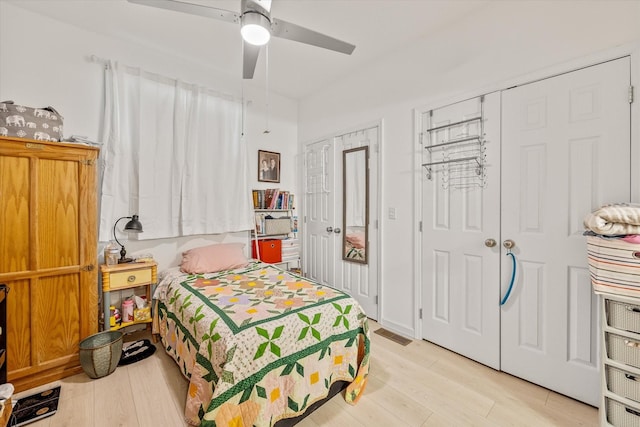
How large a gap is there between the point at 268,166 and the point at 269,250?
44.8 inches

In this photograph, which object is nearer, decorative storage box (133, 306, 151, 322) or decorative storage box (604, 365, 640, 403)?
decorative storage box (604, 365, 640, 403)

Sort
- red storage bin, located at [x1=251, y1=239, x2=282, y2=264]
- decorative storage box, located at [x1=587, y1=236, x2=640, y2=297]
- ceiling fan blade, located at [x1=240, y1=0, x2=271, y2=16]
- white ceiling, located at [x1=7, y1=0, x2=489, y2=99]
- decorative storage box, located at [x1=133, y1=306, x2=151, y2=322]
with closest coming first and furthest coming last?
decorative storage box, located at [x1=587, y1=236, x2=640, y2=297] → ceiling fan blade, located at [x1=240, y1=0, x2=271, y2=16] → white ceiling, located at [x1=7, y1=0, x2=489, y2=99] → decorative storage box, located at [x1=133, y1=306, x2=151, y2=322] → red storage bin, located at [x1=251, y1=239, x2=282, y2=264]

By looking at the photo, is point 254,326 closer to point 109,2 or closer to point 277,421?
point 277,421

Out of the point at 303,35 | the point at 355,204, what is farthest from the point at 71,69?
the point at 355,204

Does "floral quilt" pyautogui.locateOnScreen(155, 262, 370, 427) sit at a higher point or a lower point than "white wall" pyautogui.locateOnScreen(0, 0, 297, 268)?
lower

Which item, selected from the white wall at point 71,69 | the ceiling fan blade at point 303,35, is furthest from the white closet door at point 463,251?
the white wall at point 71,69

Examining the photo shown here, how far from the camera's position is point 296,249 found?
374 cm

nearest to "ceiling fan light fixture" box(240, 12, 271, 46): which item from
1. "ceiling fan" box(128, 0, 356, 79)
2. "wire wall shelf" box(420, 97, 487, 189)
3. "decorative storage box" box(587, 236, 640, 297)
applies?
"ceiling fan" box(128, 0, 356, 79)

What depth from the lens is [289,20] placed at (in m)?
2.30

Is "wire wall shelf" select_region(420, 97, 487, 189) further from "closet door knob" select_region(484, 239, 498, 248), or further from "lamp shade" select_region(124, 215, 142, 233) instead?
"lamp shade" select_region(124, 215, 142, 233)

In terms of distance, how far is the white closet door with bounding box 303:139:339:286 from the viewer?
3.43 m

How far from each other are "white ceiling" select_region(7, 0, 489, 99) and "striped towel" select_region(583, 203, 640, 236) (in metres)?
1.80

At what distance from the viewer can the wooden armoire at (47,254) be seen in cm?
177

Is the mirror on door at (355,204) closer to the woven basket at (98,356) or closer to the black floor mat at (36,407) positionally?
the woven basket at (98,356)
